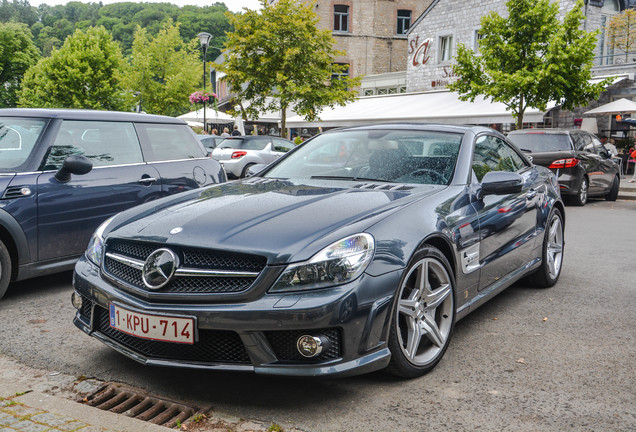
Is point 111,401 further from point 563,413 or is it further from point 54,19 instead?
point 54,19

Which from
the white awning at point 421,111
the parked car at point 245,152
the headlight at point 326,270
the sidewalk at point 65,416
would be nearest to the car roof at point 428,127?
the headlight at point 326,270

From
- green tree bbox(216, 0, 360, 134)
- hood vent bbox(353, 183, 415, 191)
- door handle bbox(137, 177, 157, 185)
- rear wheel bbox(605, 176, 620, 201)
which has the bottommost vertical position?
rear wheel bbox(605, 176, 620, 201)

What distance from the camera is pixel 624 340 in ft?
13.5

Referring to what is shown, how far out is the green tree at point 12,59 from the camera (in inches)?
1991

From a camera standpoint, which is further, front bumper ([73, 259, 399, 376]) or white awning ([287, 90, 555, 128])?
white awning ([287, 90, 555, 128])

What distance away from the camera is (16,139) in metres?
5.18

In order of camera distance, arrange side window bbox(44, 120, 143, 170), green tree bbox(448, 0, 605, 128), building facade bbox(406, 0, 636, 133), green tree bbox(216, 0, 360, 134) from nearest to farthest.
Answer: side window bbox(44, 120, 143, 170) → green tree bbox(448, 0, 605, 128) → building facade bbox(406, 0, 636, 133) → green tree bbox(216, 0, 360, 134)

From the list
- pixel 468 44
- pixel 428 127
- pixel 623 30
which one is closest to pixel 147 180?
pixel 428 127

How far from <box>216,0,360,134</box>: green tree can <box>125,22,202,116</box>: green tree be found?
50.3 feet

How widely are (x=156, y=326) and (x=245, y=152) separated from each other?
15.7 metres

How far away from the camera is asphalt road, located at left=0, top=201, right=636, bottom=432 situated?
2928mm

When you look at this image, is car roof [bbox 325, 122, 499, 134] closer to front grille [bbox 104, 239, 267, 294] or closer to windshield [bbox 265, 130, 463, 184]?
windshield [bbox 265, 130, 463, 184]

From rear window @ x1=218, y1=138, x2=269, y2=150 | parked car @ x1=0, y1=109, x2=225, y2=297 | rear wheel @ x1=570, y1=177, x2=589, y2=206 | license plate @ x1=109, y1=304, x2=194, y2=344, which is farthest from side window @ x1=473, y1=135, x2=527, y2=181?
rear window @ x1=218, y1=138, x2=269, y2=150

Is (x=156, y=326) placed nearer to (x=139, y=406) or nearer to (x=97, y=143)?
(x=139, y=406)
